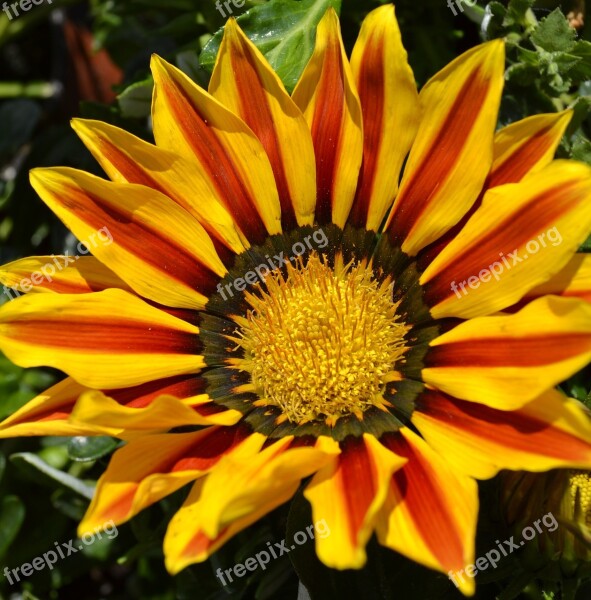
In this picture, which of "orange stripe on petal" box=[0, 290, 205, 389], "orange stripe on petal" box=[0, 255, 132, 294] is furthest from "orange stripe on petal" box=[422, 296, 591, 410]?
"orange stripe on petal" box=[0, 255, 132, 294]

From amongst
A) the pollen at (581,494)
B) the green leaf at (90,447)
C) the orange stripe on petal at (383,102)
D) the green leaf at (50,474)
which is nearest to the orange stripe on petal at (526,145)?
the orange stripe on petal at (383,102)

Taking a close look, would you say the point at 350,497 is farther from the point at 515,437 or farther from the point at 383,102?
the point at 383,102

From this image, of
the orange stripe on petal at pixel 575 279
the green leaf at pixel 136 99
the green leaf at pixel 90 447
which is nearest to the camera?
the orange stripe on petal at pixel 575 279

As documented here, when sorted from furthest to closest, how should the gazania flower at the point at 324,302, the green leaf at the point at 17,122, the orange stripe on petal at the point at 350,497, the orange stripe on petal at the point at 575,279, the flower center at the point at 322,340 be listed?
the green leaf at the point at 17,122 → the flower center at the point at 322,340 → the orange stripe on petal at the point at 575,279 → the gazania flower at the point at 324,302 → the orange stripe on petal at the point at 350,497

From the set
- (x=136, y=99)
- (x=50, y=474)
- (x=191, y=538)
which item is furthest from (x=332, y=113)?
(x=50, y=474)

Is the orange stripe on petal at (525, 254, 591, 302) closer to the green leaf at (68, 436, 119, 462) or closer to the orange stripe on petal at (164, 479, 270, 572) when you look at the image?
the orange stripe on petal at (164, 479, 270, 572)

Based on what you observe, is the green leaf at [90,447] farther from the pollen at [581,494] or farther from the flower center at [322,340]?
the pollen at [581,494]
